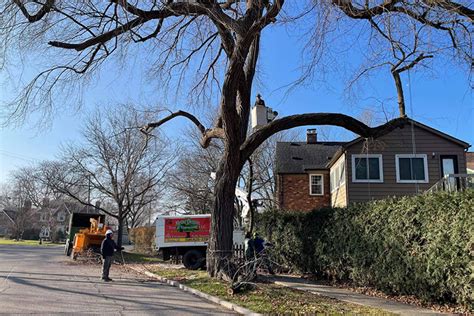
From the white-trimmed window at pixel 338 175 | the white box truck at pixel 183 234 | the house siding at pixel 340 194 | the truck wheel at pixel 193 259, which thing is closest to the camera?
the truck wheel at pixel 193 259

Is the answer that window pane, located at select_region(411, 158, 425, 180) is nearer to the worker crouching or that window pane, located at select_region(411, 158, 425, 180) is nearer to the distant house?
the distant house

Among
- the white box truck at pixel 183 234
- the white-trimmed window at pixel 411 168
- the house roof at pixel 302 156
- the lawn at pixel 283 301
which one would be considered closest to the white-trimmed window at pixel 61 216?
the house roof at pixel 302 156

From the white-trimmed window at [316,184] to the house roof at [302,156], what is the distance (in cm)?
66

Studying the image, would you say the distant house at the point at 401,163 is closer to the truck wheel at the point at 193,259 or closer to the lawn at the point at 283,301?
the truck wheel at the point at 193,259

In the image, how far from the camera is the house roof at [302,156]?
29.7 m

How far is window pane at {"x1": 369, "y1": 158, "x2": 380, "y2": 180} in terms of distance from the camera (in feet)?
74.0

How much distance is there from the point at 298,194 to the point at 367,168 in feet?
23.2

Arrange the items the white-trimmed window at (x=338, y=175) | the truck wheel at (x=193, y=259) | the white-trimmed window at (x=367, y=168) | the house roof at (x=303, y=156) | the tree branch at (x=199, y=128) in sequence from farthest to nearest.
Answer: the house roof at (x=303, y=156) < the white-trimmed window at (x=338, y=175) < the white-trimmed window at (x=367, y=168) < the truck wheel at (x=193, y=259) < the tree branch at (x=199, y=128)

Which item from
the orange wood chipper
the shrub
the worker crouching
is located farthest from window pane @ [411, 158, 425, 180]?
the shrub

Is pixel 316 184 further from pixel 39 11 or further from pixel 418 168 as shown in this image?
pixel 39 11

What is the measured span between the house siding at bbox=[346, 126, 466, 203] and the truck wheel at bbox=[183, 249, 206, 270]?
26.3 ft

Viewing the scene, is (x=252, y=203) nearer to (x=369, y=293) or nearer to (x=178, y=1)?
(x=369, y=293)

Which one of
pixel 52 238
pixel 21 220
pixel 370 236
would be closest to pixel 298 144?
pixel 370 236

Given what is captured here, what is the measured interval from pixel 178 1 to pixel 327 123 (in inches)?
235
